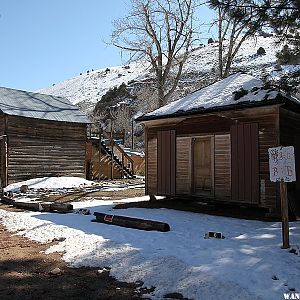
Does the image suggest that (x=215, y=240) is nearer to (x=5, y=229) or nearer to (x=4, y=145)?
(x=5, y=229)

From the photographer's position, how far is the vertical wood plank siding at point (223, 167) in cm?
1179

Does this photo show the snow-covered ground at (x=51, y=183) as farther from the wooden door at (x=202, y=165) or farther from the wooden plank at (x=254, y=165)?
the wooden plank at (x=254, y=165)

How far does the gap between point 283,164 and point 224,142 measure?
16.1 ft

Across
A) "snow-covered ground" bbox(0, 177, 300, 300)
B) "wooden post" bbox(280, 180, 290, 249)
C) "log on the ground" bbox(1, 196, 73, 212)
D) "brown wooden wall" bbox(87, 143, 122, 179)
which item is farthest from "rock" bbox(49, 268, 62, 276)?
Result: "brown wooden wall" bbox(87, 143, 122, 179)

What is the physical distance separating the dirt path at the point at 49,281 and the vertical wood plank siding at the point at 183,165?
6643mm

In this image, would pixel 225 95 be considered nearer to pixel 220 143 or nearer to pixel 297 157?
pixel 220 143

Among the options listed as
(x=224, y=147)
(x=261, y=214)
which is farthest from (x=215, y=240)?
(x=224, y=147)

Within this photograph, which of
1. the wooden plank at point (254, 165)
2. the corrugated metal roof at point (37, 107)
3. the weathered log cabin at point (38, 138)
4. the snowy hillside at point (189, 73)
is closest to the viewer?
the wooden plank at point (254, 165)

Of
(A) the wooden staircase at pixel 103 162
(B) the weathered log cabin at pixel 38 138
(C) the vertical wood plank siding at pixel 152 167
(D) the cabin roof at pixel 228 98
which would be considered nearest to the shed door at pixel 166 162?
(C) the vertical wood plank siding at pixel 152 167

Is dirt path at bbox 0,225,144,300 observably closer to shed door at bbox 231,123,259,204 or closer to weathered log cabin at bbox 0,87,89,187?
shed door at bbox 231,123,259,204

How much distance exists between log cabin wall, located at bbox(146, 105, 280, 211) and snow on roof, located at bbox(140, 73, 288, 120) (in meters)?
0.33

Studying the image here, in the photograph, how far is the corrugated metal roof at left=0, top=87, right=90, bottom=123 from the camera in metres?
22.8

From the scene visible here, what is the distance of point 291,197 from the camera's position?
11.0 meters

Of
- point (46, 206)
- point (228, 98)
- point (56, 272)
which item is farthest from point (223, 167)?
point (56, 272)
